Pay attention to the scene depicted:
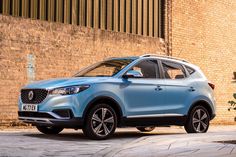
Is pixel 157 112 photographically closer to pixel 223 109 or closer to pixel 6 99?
pixel 6 99

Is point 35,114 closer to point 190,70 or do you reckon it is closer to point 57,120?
point 57,120

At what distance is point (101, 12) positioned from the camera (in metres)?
17.1

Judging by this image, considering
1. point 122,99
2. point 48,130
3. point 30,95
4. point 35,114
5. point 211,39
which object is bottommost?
point 48,130

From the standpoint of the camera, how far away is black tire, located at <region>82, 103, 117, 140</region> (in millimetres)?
9578

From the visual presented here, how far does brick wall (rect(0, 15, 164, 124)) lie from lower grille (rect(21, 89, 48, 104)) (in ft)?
13.9

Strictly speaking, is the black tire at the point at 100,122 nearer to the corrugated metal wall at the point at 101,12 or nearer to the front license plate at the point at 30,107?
the front license plate at the point at 30,107

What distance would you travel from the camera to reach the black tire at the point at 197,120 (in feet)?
37.3

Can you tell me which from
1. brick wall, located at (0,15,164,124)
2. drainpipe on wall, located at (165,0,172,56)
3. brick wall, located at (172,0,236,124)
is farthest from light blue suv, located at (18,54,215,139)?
brick wall, located at (172,0,236,124)

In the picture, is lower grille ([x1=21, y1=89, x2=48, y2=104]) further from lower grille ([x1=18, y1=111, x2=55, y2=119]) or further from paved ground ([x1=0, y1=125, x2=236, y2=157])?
paved ground ([x1=0, y1=125, x2=236, y2=157])

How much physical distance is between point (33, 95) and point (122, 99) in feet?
5.57

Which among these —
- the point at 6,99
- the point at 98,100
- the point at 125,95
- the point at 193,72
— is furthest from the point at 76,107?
the point at 6,99

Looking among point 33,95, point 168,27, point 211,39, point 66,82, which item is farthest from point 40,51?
point 211,39

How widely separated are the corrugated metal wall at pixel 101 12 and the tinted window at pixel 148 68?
5.17m

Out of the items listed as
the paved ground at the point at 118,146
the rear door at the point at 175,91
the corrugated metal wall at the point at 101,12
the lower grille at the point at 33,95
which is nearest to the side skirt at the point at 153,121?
the rear door at the point at 175,91
